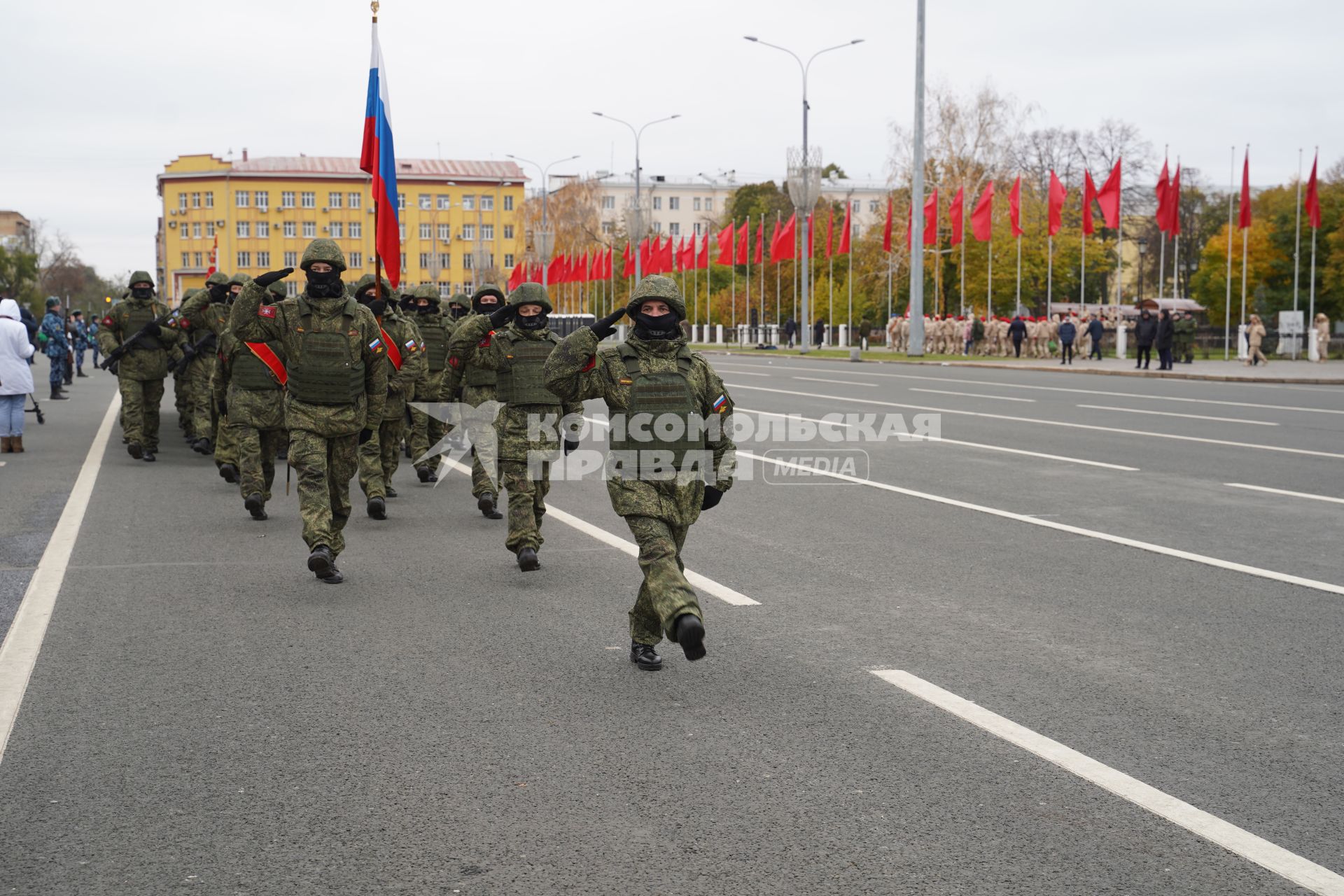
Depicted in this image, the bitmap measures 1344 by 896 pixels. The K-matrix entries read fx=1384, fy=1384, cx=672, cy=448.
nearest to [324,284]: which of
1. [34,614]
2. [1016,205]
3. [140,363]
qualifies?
[34,614]

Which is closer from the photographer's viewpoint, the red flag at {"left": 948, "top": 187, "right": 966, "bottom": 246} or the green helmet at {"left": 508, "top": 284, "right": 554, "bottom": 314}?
the green helmet at {"left": 508, "top": 284, "right": 554, "bottom": 314}

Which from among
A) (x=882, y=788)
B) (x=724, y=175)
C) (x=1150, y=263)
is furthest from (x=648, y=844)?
(x=724, y=175)

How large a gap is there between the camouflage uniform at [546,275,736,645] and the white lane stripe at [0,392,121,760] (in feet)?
8.15

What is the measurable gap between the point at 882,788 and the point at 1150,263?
353 feet

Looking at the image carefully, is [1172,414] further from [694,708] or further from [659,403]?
[694,708]

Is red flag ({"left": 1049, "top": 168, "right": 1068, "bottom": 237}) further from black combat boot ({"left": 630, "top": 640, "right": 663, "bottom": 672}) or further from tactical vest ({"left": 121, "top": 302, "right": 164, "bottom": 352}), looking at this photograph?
black combat boot ({"left": 630, "top": 640, "right": 663, "bottom": 672})

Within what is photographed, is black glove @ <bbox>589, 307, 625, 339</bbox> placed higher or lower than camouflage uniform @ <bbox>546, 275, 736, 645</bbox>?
higher

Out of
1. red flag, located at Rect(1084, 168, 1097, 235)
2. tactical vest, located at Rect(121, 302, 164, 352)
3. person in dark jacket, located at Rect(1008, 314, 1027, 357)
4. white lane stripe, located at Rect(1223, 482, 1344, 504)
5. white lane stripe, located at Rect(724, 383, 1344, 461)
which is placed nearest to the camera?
white lane stripe, located at Rect(1223, 482, 1344, 504)

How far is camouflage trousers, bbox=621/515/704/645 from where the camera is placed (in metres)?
5.57

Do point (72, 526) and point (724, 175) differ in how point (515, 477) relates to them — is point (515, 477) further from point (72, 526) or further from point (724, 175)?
point (724, 175)

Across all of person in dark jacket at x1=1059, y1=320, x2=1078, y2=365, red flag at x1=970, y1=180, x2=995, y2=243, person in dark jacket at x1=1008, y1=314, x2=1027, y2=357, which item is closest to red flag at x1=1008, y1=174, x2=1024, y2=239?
red flag at x1=970, y1=180, x2=995, y2=243

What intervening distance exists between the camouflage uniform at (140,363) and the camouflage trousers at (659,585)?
1039cm

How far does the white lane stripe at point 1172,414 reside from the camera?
18641 millimetres

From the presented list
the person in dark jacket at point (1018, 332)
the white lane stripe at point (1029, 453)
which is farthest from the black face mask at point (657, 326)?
the person in dark jacket at point (1018, 332)
